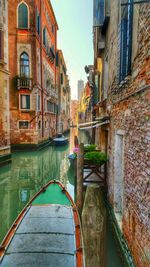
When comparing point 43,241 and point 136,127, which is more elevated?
point 136,127

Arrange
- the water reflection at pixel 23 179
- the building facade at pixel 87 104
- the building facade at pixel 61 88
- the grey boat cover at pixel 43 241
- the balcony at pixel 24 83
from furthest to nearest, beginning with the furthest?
the building facade at pixel 61 88, the building facade at pixel 87 104, the balcony at pixel 24 83, the water reflection at pixel 23 179, the grey boat cover at pixel 43 241

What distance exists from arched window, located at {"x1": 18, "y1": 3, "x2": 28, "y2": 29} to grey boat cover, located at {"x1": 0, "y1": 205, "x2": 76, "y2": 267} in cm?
1739

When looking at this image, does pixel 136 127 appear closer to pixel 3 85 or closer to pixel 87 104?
pixel 3 85

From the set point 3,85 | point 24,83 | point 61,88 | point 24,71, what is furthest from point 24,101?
point 61,88

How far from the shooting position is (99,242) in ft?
7.41

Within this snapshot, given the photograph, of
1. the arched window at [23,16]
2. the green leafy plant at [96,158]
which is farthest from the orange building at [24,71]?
the green leafy plant at [96,158]

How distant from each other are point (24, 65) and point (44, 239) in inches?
669

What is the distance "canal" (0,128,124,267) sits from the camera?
505 cm

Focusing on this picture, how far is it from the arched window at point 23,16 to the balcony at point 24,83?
14.5 ft

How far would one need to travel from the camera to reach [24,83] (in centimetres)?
1759

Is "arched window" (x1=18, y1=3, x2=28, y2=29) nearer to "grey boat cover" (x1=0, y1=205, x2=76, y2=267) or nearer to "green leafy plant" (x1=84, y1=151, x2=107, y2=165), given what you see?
"green leafy plant" (x1=84, y1=151, x2=107, y2=165)

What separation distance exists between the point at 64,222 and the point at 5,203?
3.89 m

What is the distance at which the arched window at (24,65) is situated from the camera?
17.9m

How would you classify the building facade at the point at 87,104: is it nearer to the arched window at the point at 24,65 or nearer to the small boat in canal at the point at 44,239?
the arched window at the point at 24,65
